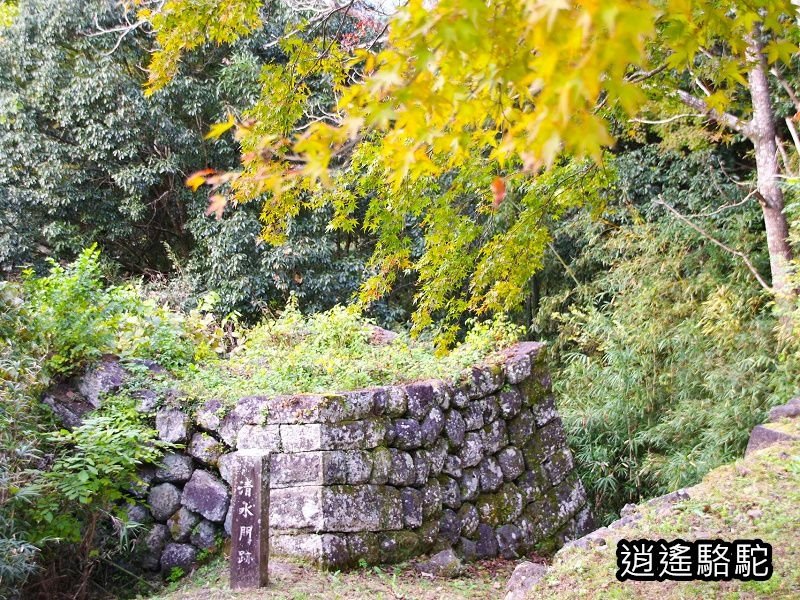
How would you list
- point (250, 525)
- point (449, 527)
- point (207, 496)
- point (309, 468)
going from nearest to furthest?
1. point (250, 525)
2. point (309, 468)
3. point (207, 496)
4. point (449, 527)

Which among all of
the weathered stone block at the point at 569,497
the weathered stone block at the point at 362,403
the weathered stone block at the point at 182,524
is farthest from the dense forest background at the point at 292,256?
the weathered stone block at the point at 569,497

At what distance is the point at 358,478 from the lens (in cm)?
427

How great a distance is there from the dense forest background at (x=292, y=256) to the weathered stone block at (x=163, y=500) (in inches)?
13.4

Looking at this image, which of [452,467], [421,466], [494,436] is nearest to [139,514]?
[421,466]

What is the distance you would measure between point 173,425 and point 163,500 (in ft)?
1.61

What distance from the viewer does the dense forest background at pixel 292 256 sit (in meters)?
4.57

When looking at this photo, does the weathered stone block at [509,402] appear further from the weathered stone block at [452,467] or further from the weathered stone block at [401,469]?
the weathered stone block at [401,469]

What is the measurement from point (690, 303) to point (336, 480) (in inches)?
179

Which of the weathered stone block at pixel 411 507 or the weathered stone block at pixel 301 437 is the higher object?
the weathered stone block at pixel 301 437

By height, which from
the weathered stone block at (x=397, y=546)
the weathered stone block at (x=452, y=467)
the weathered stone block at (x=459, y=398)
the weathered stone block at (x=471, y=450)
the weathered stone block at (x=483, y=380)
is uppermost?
the weathered stone block at (x=483, y=380)

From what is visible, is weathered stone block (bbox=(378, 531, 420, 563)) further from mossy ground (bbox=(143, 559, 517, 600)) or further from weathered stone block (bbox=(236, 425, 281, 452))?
weathered stone block (bbox=(236, 425, 281, 452))

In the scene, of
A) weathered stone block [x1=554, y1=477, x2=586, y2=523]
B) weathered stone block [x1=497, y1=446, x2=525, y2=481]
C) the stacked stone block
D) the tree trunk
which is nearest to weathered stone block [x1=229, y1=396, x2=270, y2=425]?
the stacked stone block

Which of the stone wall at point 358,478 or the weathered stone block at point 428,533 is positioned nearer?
the stone wall at point 358,478

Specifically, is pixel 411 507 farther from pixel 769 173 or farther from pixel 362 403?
pixel 769 173
